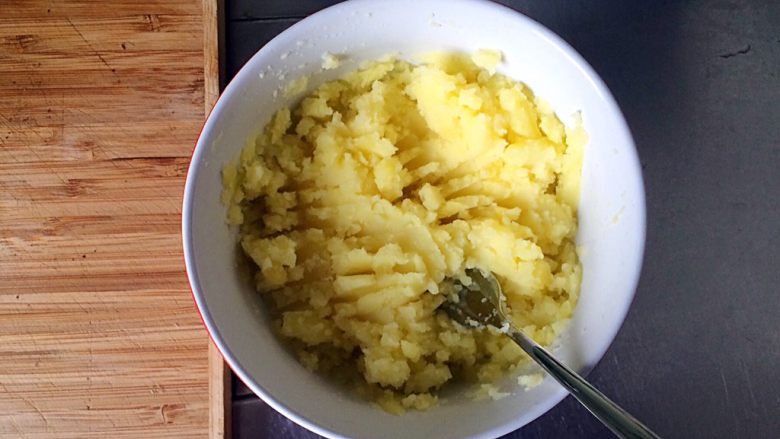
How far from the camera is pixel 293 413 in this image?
2.62 feet

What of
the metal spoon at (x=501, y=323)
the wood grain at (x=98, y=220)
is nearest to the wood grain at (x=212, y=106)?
the wood grain at (x=98, y=220)

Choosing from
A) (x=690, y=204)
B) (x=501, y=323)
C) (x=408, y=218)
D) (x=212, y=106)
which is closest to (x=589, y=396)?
(x=501, y=323)

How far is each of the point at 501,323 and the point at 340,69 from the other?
0.39m

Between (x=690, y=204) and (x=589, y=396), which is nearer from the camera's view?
(x=589, y=396)

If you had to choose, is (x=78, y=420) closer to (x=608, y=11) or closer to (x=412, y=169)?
(x=412, y=169)

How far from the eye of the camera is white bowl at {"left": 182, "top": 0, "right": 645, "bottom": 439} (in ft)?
2.69

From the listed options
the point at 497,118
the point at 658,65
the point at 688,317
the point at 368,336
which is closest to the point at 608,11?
the point at 658,65

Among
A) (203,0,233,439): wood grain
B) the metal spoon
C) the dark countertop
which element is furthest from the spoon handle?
(203,0,233,439): wood grain

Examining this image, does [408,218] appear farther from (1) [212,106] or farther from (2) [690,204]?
(2) [690,204]

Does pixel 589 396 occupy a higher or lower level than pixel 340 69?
lower

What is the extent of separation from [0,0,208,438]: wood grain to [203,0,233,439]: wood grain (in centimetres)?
2

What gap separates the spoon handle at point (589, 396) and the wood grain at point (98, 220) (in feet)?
1.55

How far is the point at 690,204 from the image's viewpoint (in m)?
1.09

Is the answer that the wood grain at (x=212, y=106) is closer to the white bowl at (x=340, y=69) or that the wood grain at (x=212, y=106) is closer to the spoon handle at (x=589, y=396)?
the white bowl at (x=340, y=69)
